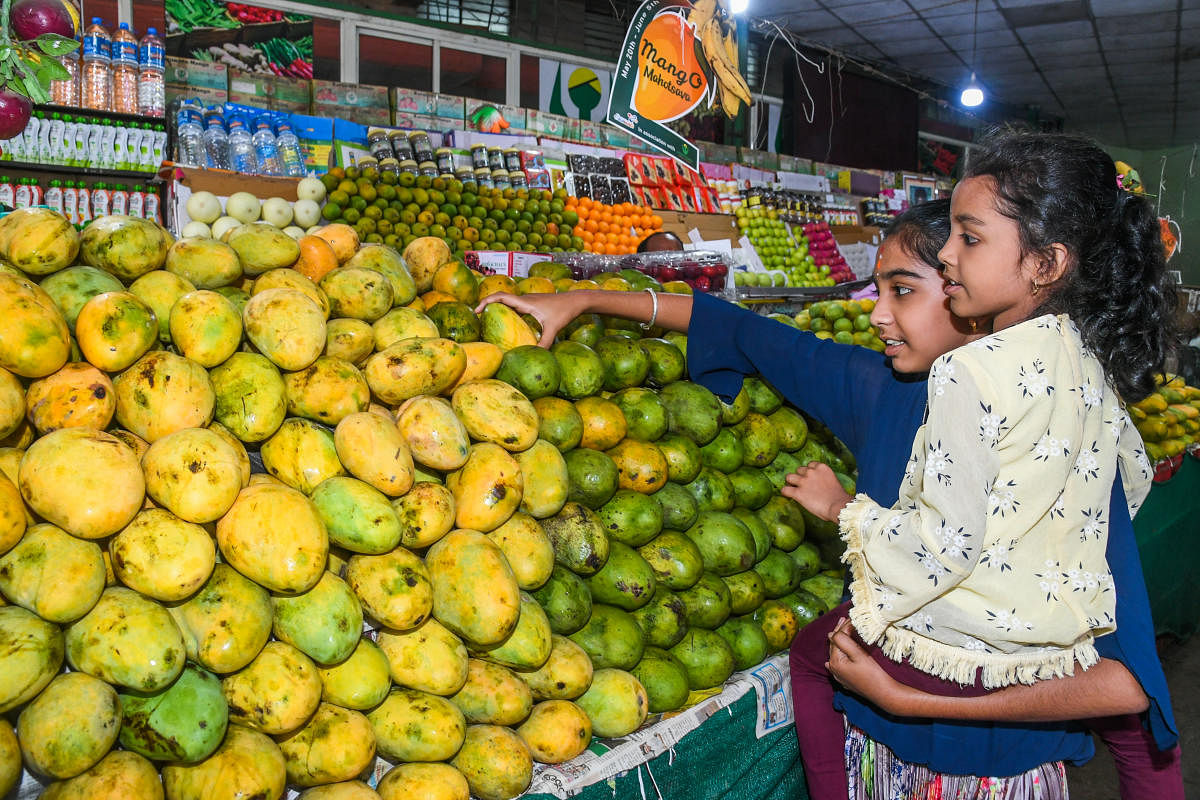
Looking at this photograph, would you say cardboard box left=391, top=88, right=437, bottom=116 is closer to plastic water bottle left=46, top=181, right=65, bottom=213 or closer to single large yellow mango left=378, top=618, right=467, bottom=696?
plastic water bottle left=46, top=181, right=65, bottom=213

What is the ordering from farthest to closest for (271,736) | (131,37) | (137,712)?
(131,37)
(271,736)
(137,712)

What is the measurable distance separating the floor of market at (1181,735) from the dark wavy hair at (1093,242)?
2.35 m

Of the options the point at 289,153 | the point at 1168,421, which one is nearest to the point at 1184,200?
the point at 1168,421

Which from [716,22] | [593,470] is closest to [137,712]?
[593,470]

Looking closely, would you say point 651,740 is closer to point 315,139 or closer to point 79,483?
point 79,483

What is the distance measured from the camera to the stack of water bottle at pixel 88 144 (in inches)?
217

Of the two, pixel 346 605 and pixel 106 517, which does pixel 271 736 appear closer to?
pixel 346 605

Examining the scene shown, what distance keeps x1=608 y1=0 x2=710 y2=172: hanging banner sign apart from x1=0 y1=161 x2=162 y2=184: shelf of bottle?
397cm

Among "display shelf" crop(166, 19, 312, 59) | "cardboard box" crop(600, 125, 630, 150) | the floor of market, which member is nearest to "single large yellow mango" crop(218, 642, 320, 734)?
the floor of market

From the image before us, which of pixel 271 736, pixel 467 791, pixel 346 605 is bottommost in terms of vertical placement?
pixel 467 791

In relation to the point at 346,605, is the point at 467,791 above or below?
below

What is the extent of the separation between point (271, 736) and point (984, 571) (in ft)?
3.89

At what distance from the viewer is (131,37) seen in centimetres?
587

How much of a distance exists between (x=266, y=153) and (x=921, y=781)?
5894 millimetres
